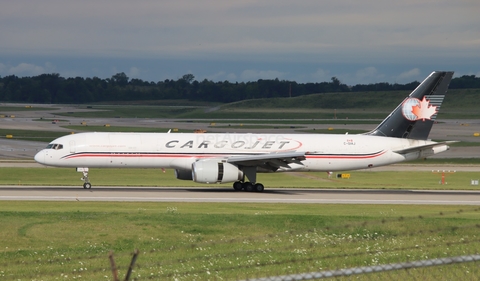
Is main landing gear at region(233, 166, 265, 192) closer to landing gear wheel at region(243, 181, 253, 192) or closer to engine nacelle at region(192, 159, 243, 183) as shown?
landing gear wheel at region(243, 181, 253, 192)

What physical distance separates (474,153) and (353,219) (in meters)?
64.2

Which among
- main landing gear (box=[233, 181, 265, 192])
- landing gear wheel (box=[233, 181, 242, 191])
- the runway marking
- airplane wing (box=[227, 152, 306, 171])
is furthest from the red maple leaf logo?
landing gear wheel (box=[233, 181, 242, 191])

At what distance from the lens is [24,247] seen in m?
22.4

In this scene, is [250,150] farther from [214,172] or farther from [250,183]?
[214,172]

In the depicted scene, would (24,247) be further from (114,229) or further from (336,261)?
(336,261)

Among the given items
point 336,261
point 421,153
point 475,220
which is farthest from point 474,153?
point 336,261

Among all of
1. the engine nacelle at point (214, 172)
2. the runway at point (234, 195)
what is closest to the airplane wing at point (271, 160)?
the engine nacelle at point (214, 172)

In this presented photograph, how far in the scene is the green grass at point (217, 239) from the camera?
1719 centimetres

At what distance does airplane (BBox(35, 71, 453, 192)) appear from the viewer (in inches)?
1700

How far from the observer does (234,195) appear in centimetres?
4097

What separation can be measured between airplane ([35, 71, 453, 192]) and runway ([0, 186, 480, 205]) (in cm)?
144

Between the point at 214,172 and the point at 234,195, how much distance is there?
189cm

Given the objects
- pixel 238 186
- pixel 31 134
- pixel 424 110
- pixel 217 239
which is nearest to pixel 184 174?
pixel 238 186

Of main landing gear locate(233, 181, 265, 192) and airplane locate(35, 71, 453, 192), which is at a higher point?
airplane locate(35, 71, 453, 192)
